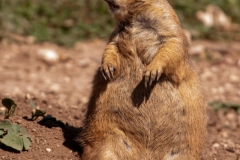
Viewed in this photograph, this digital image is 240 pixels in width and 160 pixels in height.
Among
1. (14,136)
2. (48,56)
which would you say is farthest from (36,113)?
(48,56)

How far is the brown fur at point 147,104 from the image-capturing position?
5785mm

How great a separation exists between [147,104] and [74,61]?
5419 mm

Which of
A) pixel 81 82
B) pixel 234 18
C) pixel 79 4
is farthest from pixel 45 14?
pixel 234 18

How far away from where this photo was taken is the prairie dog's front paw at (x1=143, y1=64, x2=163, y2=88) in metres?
5.60

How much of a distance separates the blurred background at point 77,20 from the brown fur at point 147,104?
5460mm

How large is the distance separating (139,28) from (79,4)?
7.29 m

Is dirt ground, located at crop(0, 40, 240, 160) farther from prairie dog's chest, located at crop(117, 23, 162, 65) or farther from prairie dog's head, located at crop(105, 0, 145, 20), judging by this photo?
prairie dog's head, located at crop(105, 0, 145, 20)

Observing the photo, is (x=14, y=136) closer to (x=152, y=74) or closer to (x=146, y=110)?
(x=146, y=110)

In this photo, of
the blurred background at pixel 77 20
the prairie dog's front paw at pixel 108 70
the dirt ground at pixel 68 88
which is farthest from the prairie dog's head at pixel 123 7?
the blurred background at pixel 77 20

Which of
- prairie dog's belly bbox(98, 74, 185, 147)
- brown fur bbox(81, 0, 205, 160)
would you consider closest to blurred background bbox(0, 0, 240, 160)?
brown fur bbox(81, 0, 205, 160)

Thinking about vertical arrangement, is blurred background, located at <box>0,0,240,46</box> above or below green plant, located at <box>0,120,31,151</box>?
below

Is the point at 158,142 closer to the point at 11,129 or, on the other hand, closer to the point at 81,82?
the point at 11,129

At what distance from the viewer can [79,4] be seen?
514 inches

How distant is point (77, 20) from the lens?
1275cm
